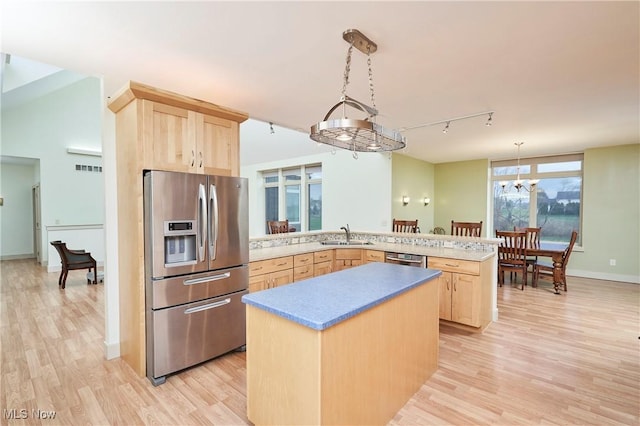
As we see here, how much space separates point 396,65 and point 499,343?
295cm

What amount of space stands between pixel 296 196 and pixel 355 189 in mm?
2226

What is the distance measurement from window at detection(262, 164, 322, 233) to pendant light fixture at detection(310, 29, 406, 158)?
5518 mm

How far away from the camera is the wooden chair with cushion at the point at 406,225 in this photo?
223 inches

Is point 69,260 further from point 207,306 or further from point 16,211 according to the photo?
point 16,211


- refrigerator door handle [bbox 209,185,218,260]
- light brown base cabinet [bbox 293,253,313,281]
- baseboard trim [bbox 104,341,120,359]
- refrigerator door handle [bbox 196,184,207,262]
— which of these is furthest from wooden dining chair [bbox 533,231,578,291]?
baseboard trim [bbox 104,341,120,359]

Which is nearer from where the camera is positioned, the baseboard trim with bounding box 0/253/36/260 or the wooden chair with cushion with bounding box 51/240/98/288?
the wooden chair with cushion with bounding box 51/240/98/288

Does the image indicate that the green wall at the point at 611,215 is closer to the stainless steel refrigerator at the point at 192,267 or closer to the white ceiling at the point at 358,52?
the white ceiling at the point at 358,52

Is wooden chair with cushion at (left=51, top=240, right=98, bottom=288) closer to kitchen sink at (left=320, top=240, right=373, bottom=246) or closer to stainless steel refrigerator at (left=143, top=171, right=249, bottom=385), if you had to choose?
stainless steel refrigerator at (left=143, top=171, right=249, bottom=385)

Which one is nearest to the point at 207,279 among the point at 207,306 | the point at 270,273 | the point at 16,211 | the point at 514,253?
the point at 207,306

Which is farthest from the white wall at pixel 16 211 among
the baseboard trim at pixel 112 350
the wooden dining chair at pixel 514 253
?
the wooden dining chair at pixel 514 253

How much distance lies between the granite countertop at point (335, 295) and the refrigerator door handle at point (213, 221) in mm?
1003

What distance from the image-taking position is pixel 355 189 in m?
6.86

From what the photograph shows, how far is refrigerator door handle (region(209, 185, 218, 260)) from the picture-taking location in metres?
2.65

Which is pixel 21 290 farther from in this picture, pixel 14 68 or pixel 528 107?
pixel 528 107
